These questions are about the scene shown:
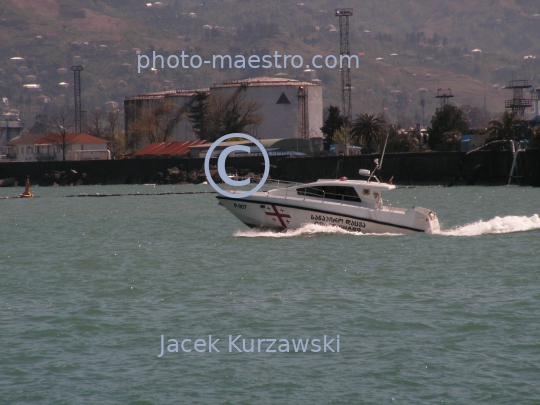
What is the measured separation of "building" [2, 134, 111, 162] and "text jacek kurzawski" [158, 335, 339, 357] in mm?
112239

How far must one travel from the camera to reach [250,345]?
17078 millimetres

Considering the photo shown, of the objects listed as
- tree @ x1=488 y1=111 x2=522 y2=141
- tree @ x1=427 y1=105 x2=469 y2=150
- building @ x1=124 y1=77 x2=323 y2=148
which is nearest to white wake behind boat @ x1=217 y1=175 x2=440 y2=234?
tree @ x1=488 y1=111 x2=522 y2=141

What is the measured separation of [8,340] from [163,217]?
3197 cm

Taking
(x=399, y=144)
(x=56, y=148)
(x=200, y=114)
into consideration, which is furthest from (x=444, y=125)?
(x=56, y=148)

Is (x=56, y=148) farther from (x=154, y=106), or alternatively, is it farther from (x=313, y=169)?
(x=313, y=169)

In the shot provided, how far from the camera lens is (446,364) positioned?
15.6m

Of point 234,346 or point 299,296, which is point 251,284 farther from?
point 234,346

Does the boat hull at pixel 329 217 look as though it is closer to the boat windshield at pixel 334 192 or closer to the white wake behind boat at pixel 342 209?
the white wake behind boat at pixel 342 209

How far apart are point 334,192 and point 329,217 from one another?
91cm

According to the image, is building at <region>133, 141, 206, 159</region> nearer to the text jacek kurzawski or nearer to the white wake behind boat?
the white wake behind boat

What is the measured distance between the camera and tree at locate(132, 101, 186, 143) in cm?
13962

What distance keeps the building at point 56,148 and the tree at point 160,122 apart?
657 centimetres

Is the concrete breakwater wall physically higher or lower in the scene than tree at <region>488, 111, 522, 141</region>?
lower

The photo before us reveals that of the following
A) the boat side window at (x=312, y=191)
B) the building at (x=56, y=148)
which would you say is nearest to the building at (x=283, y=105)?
the building at (x=56, y=148)
